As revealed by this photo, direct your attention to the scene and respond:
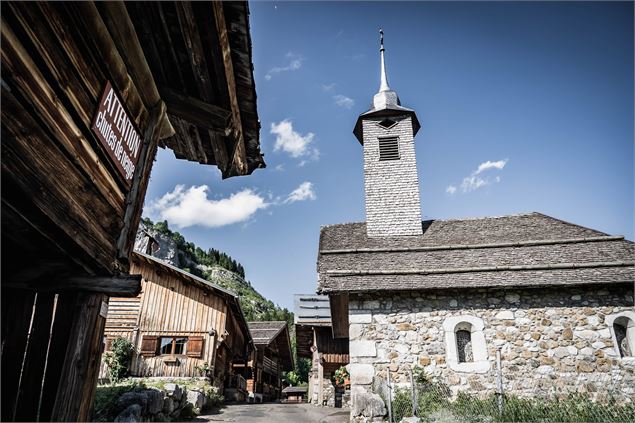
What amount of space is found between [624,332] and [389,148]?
8.63 metres

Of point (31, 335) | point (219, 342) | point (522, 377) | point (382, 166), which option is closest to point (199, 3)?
point (31, 335)

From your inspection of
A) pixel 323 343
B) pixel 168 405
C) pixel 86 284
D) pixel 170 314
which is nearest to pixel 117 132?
pixel 86 284

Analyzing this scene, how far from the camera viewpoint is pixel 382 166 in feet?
45.7

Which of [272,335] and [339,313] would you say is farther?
[272,335]

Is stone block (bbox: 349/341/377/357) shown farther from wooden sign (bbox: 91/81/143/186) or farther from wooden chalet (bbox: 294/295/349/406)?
wooden sign (bbox: 91/81/143/186)

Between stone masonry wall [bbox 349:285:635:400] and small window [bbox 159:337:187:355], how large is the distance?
25.6ft

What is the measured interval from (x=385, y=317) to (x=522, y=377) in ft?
10.6

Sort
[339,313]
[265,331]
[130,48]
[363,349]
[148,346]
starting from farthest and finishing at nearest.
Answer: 1. [265,331]
2. [148,346]
3. [339,313]
4. [363,349]
5. [130,48]

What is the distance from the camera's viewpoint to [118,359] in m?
13.4

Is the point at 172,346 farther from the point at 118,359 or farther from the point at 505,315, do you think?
the point at 505,315

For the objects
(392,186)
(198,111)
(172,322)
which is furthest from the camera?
(172,322)

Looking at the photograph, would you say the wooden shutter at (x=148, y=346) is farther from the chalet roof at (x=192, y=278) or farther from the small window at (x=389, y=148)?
the small window at (x=389, y=148)

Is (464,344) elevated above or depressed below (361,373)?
above

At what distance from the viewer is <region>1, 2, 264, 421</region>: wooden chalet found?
192cm
